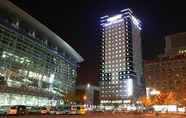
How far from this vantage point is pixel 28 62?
4336 inches

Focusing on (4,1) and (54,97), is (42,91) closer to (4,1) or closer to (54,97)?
(54,97)

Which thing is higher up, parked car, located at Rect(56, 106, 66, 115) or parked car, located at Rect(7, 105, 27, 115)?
→ parked car, located at Rect(7, 105, 27, 115)

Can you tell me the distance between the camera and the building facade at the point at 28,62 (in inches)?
3794

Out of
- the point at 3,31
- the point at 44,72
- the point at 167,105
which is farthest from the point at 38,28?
the point at 167,105

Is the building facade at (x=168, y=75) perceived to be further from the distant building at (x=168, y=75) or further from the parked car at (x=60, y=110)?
the parked car at (x=60, y=110)

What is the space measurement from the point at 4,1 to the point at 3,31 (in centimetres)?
1124

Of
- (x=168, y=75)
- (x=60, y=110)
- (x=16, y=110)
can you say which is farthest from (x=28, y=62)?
(x=168, y=75)

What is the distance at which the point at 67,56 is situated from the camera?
161875mm

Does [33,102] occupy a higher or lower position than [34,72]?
lower

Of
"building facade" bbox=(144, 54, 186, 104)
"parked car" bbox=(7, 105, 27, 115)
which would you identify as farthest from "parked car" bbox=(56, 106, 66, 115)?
"building facade" bbox=(144, 54, 186, 104)

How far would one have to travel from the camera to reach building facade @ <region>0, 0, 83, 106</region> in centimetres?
9638

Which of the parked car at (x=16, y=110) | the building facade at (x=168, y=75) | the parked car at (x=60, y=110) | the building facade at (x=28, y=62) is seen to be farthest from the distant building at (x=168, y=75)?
the parked car at (x=16, y=110)

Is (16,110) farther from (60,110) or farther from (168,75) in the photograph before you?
(168,75)

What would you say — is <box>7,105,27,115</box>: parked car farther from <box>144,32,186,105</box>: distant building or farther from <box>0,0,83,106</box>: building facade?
<box>144,32,186,105</box>: distant building
